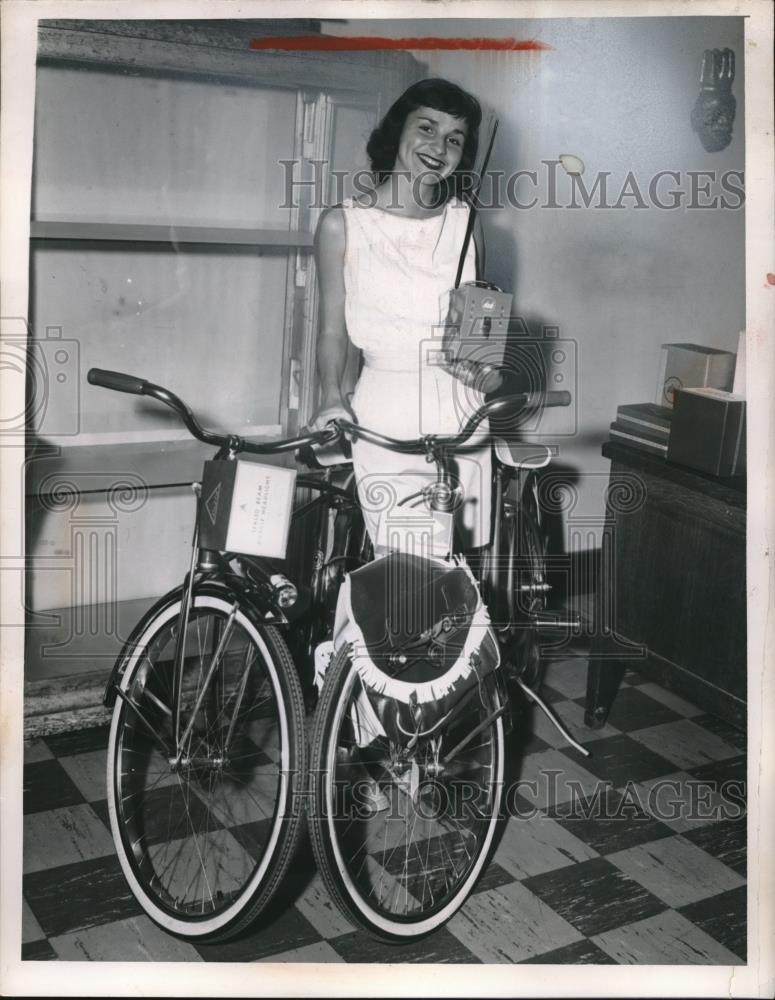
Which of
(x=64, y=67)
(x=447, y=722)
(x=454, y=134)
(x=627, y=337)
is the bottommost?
(x=447, y=722)

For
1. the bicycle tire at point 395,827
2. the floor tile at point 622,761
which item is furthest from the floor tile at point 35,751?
the floor tile at point 622,761

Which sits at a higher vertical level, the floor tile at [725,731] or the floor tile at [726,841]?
the floor tile at [725,731]

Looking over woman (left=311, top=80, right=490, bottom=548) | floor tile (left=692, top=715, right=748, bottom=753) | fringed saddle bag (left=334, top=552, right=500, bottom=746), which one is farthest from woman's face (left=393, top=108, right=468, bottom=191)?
floor tile (left=692, top=715, right=748, bottom=753)

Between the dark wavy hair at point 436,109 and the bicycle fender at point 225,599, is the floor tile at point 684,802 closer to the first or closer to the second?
the bicycle fender at point 225,599

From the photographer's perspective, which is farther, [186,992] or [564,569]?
→ [564,569]

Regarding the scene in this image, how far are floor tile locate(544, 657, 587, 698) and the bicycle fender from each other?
4.39 feet

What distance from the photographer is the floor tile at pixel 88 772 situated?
2631 mm

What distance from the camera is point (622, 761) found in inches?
113

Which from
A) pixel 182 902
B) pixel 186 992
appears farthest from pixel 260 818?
pixel 186 992

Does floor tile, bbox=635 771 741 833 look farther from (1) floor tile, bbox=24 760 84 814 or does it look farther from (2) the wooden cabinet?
(1) floor tile, bbox=24 760 84 814

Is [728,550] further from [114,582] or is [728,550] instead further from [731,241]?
[114,582]

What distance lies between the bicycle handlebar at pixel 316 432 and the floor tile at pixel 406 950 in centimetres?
95

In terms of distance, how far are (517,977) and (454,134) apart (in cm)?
163

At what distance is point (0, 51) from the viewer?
2043 millimetres
